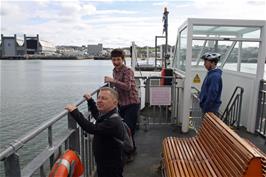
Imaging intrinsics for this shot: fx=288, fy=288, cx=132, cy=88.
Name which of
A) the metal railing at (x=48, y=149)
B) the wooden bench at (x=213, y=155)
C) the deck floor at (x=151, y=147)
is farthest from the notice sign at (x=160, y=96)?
the metal railing at (x=48, y=149)

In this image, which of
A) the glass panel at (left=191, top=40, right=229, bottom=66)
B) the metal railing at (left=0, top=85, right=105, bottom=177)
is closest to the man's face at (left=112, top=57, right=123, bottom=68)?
the metal railing at (left=0, top=85, right=105, bottom=177)

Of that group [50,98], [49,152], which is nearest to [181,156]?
[49,152]

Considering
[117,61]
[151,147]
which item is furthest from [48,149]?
[151,147]

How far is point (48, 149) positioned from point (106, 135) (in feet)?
1.87

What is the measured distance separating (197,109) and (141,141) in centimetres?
158

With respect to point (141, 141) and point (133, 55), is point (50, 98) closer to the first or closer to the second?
point (133, 55)

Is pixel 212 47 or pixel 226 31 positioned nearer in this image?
pixel 226 31

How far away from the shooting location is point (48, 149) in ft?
7.88

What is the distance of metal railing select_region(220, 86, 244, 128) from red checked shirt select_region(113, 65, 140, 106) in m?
3.06

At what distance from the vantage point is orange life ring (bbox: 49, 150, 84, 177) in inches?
82.0

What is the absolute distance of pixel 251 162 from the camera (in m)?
2.38

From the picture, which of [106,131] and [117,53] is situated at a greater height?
[117,53]

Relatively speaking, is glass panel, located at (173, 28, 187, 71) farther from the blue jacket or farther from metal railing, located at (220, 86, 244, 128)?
the blue jacket

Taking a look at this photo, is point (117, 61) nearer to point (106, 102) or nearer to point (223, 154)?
point (106, 102)
